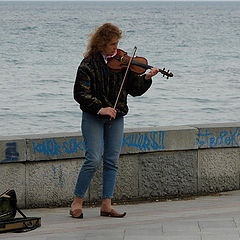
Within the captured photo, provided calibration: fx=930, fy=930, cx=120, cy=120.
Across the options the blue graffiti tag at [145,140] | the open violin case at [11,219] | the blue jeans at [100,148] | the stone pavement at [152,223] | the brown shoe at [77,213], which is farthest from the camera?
the blue graffiti tag at [145,140]

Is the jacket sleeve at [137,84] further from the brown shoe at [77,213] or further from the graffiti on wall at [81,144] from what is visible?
the brown shoe at [77,213]

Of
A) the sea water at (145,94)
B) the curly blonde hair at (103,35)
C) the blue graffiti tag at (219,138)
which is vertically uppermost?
the curly blonde hair at (103,35)

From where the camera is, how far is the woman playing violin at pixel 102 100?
6.89 meters

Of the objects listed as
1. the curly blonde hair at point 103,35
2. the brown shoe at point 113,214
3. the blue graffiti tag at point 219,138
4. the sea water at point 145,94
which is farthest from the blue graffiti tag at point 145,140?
the sea water at point 145,94

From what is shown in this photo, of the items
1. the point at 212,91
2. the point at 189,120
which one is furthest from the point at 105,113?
the point at 212,91

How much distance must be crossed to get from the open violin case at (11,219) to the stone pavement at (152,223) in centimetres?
6

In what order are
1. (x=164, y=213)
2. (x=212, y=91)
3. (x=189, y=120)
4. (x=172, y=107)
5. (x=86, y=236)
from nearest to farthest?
(x=86, y=236), (x=164, y=213), (x=189, y=120), (x=172, y=107), (x=212, y=91)

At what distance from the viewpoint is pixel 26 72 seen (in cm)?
3606

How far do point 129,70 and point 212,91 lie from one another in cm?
2481

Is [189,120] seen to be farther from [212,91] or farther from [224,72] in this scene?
[224,72]

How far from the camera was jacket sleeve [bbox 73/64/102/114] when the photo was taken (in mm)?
6859

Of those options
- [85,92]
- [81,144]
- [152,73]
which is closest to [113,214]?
[81,144]

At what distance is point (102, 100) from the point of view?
698 cm

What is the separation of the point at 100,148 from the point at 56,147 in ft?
2.57
